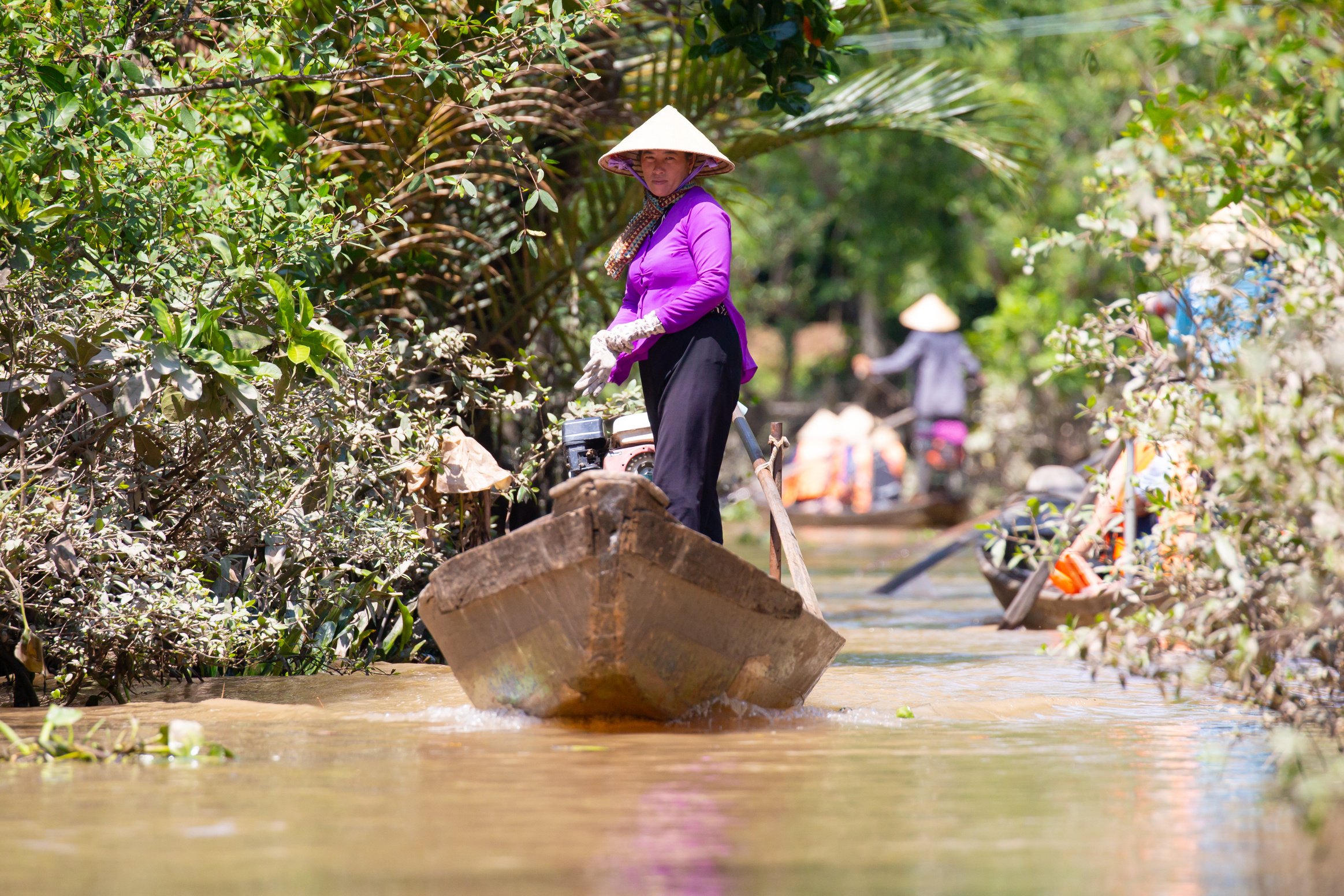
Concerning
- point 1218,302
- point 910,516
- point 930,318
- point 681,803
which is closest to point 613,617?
point 681,803

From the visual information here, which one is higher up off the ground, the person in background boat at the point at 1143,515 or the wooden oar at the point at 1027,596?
the person in background boat at the point at 1143,515

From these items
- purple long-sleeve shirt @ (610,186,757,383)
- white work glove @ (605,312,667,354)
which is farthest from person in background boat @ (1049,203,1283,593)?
white work glove @ (605,312,667,354)

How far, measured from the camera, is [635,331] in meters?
5.82

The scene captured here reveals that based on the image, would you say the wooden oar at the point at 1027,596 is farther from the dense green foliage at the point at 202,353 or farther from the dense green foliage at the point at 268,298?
the dense green foliage at the point at 202,353

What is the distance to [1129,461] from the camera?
7133 mm

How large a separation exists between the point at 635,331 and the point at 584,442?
76 cm

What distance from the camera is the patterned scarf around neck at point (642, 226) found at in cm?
616

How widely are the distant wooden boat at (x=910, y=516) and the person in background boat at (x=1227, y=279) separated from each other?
1397cm

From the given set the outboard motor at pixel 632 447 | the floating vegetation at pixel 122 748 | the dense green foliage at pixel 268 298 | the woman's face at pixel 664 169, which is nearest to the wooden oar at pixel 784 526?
the outboard motor at pixel 632 447

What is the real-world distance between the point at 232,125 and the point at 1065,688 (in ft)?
14.3

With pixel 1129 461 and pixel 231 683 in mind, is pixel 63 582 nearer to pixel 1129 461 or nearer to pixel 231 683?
pixel 231 683

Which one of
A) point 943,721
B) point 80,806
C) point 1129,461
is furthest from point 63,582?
point 1129,461

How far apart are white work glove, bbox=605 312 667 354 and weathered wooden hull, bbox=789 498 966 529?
516 inches

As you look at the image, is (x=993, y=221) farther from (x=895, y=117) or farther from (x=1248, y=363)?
(x=1248, y=363)
